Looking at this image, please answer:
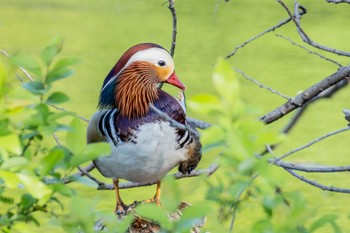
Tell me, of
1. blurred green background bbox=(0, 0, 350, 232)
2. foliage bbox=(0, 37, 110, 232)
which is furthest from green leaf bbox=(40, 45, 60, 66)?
blurred green background bbox=(0, 0, 350, 232)

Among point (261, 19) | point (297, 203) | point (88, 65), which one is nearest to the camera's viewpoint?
point (297, 203)

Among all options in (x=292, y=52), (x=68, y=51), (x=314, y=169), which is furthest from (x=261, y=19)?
(x=314, y=169)

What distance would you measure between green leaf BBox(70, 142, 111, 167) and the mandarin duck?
511 millimetres

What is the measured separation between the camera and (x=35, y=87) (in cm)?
58

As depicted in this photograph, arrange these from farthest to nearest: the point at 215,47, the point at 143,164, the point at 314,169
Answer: the point at 215,47 < the point at 143,164 < the point at 314,169

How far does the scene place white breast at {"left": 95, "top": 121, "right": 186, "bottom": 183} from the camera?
43.6 inches

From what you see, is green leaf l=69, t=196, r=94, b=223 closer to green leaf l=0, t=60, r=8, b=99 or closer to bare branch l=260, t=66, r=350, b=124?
green leaf l=0, t=60, r=8, b=99

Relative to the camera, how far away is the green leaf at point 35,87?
577 mm

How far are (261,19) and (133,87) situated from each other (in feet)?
Answer: 10.9

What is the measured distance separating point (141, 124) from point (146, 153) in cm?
4

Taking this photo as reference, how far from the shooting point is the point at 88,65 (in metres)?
3.71

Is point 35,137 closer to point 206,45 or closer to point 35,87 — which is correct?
point 35,87

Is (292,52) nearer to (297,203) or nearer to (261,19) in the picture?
(261,19)

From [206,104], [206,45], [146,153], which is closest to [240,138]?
[206,104]
